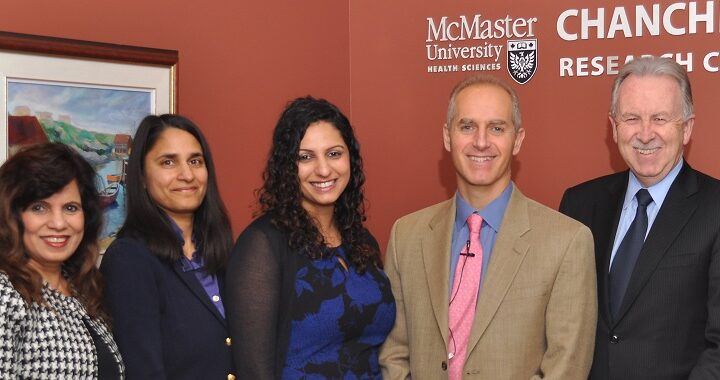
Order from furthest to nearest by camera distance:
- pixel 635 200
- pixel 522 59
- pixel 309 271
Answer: pixel 522 59 → pixel 635 200 → pixel 309 271

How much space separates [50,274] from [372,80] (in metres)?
2.43

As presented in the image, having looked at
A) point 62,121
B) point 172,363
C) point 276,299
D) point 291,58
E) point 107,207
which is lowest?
point 172,363

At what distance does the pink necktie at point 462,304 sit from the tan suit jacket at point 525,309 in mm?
30

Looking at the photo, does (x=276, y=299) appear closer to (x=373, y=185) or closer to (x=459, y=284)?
(x=459, y=284)

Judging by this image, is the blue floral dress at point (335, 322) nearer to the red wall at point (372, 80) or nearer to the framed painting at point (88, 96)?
the framed painting at point (88, 96)

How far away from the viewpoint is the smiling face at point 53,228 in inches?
112

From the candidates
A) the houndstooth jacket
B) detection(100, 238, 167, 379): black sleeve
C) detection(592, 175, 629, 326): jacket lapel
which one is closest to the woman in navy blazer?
detection(100, 238, 167, 379): black sleeve

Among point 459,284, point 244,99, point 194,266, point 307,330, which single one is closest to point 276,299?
point 307,330

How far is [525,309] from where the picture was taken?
3057mm

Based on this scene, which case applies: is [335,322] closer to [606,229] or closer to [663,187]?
[606,229]

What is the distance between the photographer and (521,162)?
14.9 feet

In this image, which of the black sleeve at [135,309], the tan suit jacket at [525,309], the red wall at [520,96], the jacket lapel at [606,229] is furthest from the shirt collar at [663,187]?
the black sleeve at [135,309]

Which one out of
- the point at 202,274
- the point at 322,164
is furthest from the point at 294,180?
the point at 202,274

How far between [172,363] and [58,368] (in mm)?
364
